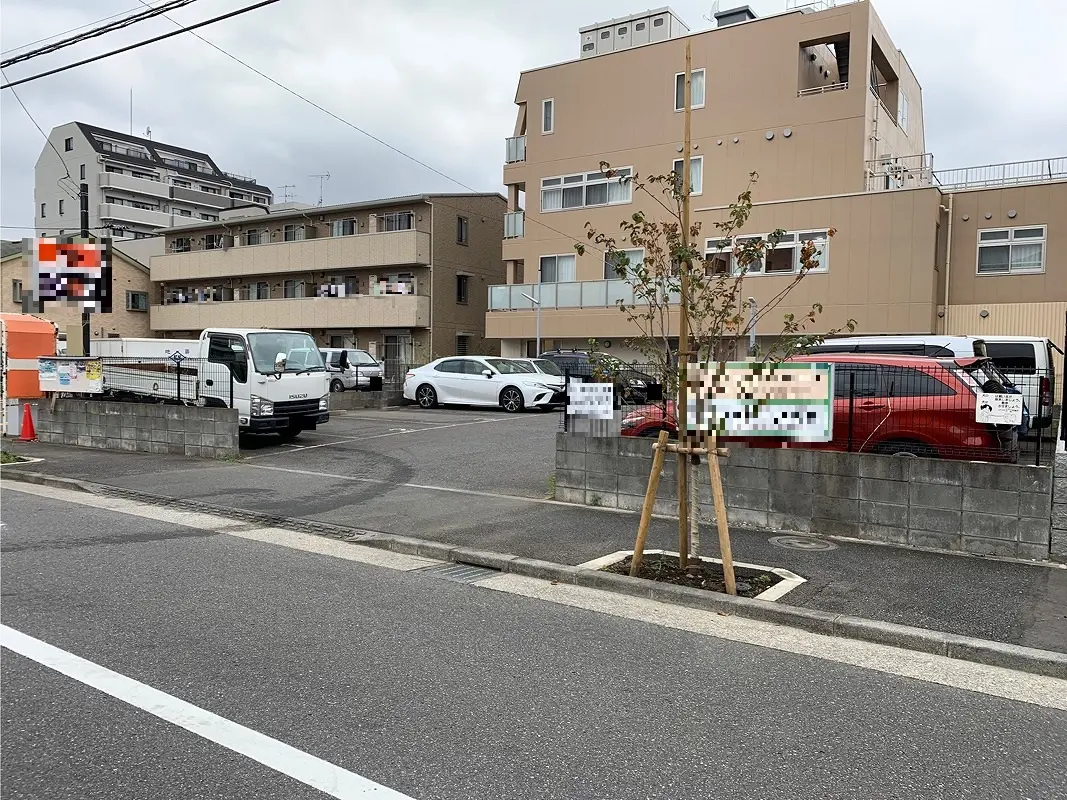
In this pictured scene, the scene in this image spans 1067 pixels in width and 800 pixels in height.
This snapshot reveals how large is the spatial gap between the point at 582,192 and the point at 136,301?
28881mm

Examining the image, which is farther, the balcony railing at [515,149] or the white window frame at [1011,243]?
the balcony railing at [515,149]

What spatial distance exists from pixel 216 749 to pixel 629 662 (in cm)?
232

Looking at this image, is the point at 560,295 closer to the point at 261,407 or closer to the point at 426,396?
the point at 426,396

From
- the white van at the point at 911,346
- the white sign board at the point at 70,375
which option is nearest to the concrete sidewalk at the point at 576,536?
the white sign board at the point at 70,375

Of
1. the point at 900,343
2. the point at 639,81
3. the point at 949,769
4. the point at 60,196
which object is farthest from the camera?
the point at 60,196

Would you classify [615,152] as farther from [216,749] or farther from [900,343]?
[216,749]

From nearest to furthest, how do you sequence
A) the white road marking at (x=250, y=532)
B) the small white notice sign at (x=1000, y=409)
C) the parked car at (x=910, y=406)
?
the white road marking at (x=250, y=532), the small white notice sign at (x=1000, y=409), the parked car at (x=910, y=406)

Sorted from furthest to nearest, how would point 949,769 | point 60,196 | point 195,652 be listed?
point 60,196
point 195,652
point 949,769

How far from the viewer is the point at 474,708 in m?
3.97

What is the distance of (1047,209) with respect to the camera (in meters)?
20.2

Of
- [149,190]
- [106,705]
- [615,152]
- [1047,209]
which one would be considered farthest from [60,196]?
[106,705]

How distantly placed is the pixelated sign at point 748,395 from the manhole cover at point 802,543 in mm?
1354

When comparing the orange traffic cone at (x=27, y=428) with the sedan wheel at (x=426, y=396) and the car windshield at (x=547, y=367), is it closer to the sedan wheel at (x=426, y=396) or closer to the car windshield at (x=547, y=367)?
the sedan wheel at (x=426, y=396)

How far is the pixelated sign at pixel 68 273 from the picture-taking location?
17.1 meters
